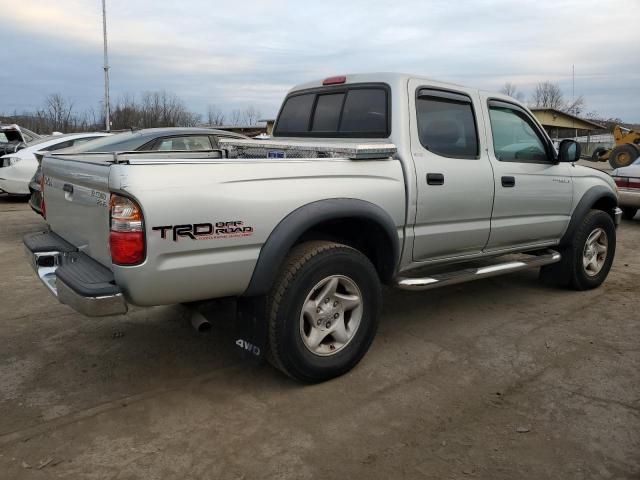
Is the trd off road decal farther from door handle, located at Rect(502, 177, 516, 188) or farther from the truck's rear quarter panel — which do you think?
door handle, located at Rect(502, 177, 516, 188)

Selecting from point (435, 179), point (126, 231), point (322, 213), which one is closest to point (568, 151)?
point (435, 179)

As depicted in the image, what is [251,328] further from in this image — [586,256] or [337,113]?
[586,256]

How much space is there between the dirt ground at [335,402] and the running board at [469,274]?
483 millimetres

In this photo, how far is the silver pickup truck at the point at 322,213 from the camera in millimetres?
→ 2896

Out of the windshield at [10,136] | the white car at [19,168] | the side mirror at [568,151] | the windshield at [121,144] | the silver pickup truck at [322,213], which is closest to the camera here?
the silver pickup truck at [322,213]

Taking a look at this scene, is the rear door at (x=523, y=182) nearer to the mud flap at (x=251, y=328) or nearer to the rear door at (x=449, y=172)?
the rear door at (x=449, y=172)

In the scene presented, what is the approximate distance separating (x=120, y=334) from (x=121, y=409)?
50.8 inches

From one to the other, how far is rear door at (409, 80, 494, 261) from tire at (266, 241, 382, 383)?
26.3 inches

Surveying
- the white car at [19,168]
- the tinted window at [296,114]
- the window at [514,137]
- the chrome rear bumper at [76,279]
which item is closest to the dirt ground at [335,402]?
the chrome rear bumper at [76,279]

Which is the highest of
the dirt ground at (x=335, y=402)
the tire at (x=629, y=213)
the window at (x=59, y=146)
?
the window at (x=59, y=146)

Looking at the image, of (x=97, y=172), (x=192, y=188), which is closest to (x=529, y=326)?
(x=192, y=188)

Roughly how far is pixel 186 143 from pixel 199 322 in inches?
194

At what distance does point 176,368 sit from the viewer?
3.89 metres

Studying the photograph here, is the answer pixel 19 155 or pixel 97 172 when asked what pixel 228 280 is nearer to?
pixel 97 172
